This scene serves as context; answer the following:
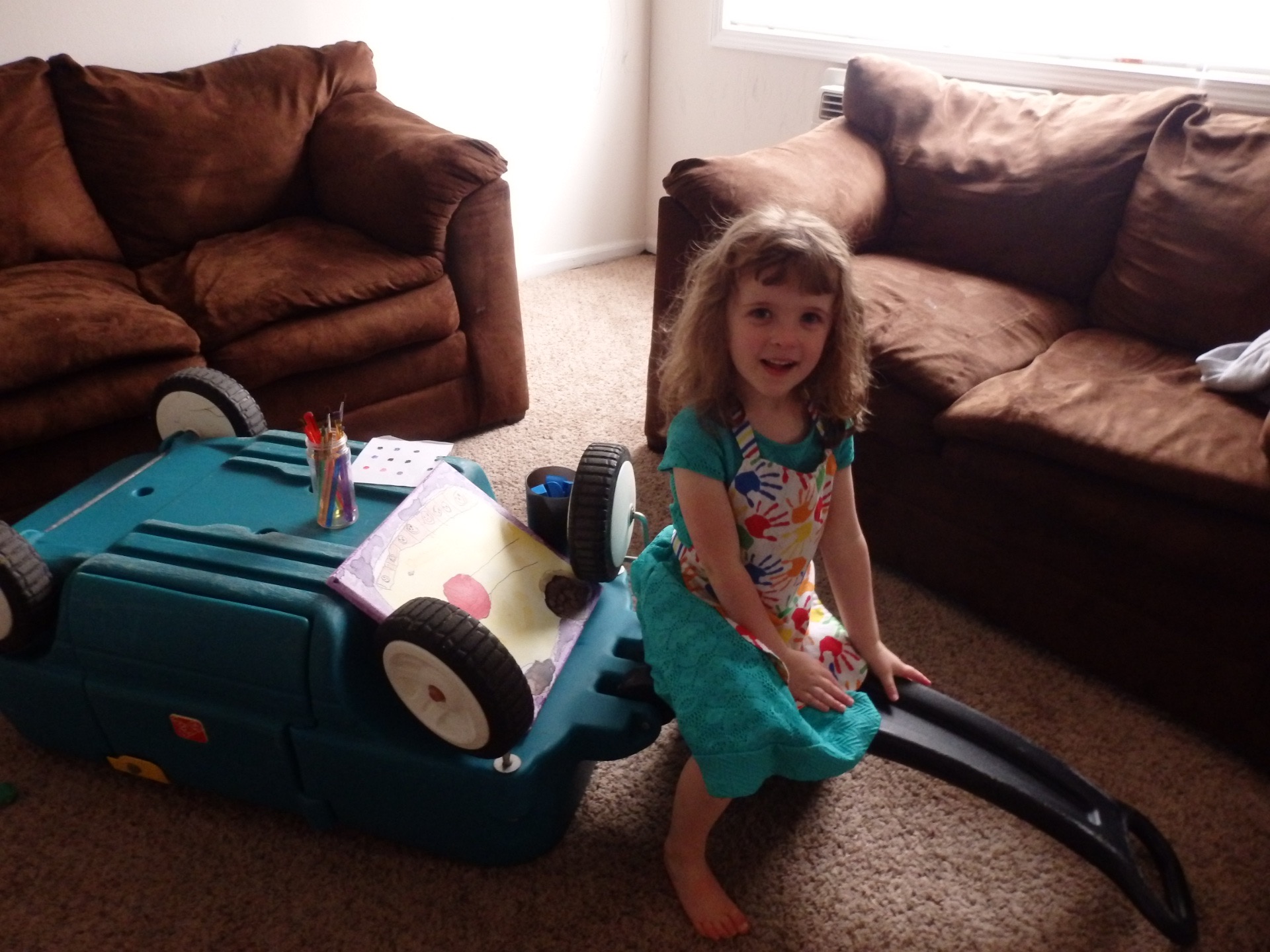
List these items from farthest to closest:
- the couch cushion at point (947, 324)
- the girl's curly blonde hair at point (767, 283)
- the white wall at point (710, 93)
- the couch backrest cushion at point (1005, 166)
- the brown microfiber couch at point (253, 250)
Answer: the white wall at point (710, 93), the couch backrest cushion at point (1005, 166), the brown microfiber couch at point (253, 250), the couch cushion at point (947, 324), the girl's curly blonde hair at point (767, 283)

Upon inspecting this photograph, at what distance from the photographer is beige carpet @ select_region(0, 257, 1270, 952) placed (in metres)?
1.18

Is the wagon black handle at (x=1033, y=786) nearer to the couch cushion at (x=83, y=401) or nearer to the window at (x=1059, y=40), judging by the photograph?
the couch cushion at (x=83, y=401)

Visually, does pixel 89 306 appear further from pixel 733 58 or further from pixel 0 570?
pixel 733 58

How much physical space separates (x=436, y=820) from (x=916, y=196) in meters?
1.72

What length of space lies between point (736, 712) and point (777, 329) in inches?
18.1

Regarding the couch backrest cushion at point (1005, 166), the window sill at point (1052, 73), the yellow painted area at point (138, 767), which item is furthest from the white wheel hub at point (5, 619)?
the window sill at point (1052, 73)

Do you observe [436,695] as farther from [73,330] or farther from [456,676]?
[73,330]

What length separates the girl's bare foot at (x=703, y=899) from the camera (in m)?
1.17

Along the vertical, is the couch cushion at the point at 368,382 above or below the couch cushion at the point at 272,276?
below

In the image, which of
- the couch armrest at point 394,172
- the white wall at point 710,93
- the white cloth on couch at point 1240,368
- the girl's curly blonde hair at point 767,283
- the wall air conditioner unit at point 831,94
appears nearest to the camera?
the girl's curly blonde hair at point 767,283

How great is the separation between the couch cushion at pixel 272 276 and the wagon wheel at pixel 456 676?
104 centimetres

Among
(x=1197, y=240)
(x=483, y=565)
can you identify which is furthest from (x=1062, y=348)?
(x=483, y=565)

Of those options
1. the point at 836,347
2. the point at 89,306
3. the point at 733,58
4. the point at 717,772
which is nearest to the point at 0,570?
the point at 89,306

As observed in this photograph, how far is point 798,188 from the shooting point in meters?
1.93
